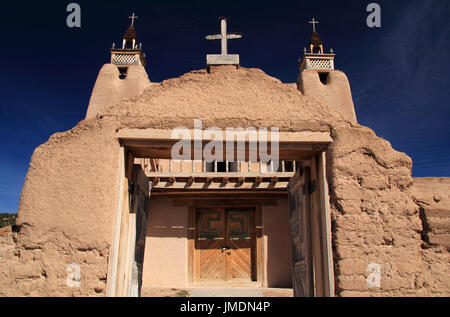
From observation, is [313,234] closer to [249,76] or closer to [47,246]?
[249,76]

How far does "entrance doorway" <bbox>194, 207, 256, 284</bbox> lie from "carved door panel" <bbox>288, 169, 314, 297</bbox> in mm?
5362

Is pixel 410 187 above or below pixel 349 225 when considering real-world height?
above

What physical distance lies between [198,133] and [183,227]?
6.99 m

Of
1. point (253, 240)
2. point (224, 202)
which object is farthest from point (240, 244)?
point (224, 202)

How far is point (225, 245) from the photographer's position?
10320 millimetres

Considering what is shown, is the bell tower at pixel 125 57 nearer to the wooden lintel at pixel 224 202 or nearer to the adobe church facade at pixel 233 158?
the wooden lintel at pixel 224 202

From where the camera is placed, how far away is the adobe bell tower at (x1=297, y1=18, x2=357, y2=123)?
14.7 meters

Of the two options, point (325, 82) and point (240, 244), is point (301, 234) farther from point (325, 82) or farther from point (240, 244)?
point (325, 82)

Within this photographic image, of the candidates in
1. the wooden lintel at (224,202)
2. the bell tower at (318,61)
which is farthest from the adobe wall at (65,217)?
the bell tower at (318,61)

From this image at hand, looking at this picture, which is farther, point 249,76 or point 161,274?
point 161,274

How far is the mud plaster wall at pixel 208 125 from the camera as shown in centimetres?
344

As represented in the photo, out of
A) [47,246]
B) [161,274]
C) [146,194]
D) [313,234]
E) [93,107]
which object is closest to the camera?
[47,246]

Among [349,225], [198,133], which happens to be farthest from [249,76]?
[349,225]

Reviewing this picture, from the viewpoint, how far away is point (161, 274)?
10016mm
